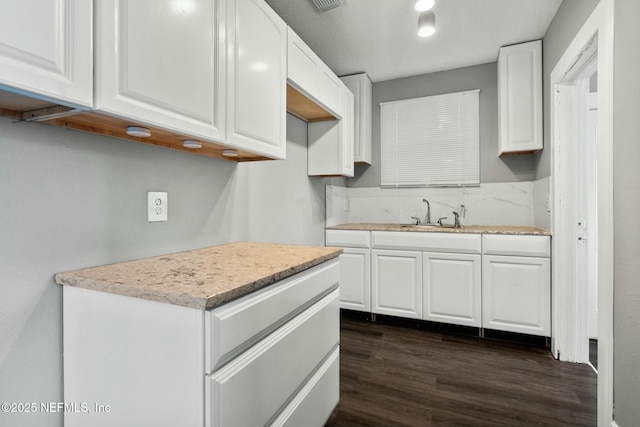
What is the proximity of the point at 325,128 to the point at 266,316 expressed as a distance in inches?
84.0

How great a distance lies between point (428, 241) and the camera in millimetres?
2742

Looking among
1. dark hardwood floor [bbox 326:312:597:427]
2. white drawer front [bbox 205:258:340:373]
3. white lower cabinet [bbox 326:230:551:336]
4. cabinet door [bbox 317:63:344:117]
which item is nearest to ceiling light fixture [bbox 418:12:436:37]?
cabinet door [bbox 317:63:344:117]

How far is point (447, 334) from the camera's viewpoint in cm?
271

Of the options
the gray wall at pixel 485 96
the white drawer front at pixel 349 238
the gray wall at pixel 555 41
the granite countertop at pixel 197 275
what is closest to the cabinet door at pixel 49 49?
the granite countertop at pixel 197 275

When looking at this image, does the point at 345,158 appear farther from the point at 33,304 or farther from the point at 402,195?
the point at 33,304

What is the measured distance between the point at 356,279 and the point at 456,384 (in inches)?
50.1

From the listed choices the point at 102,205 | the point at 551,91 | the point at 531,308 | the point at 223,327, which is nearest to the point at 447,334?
the point at 531,308

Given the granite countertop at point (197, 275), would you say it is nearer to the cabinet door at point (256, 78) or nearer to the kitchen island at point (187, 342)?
the kitchen island at point (187, 342)

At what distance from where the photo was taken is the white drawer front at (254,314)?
0.82m

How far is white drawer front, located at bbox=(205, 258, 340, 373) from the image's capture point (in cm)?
82

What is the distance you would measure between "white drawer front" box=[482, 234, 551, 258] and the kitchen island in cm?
191

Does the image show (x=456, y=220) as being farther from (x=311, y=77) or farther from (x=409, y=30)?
(x=311, y=77)

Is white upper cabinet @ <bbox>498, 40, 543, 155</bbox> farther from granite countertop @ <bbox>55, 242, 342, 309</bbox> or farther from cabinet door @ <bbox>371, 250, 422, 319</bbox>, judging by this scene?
granite countertop @ <bbox>55, 242, 342, 309</bbox>

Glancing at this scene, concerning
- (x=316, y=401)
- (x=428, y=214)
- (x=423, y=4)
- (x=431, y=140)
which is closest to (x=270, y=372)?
(x=316, y=401)
